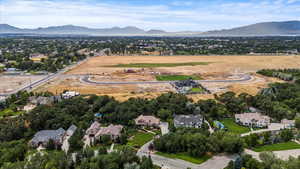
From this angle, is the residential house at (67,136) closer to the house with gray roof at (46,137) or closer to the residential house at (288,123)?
the house with gray roof at (46,137)

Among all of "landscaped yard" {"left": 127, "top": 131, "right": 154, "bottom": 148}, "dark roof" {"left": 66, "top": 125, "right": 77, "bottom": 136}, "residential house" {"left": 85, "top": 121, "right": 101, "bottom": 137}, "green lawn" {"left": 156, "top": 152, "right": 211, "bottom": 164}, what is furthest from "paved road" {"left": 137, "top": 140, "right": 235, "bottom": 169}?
"dark roof" {"left": 66, "top": 125, "right": 77, "bottom": 136}

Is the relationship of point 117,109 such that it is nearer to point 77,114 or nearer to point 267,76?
point 77,114

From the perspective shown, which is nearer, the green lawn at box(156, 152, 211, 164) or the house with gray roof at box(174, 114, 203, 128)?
the green lawn at box(156, 152, 211, 164)

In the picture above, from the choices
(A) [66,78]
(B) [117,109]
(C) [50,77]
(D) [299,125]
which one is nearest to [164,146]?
(B) [117,109]

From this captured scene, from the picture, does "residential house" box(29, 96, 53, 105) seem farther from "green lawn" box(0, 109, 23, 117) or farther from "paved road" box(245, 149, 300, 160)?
"paved road" box(245, 149, 300, 160)

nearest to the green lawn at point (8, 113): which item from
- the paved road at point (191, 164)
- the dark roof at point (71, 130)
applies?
the dark roof at point (71, 130)

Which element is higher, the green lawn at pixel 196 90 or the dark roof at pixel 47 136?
the green lawn at pixel 196 90

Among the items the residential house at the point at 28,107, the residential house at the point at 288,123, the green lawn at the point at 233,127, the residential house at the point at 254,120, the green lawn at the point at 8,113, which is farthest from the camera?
the residential house at the point at 28,107
